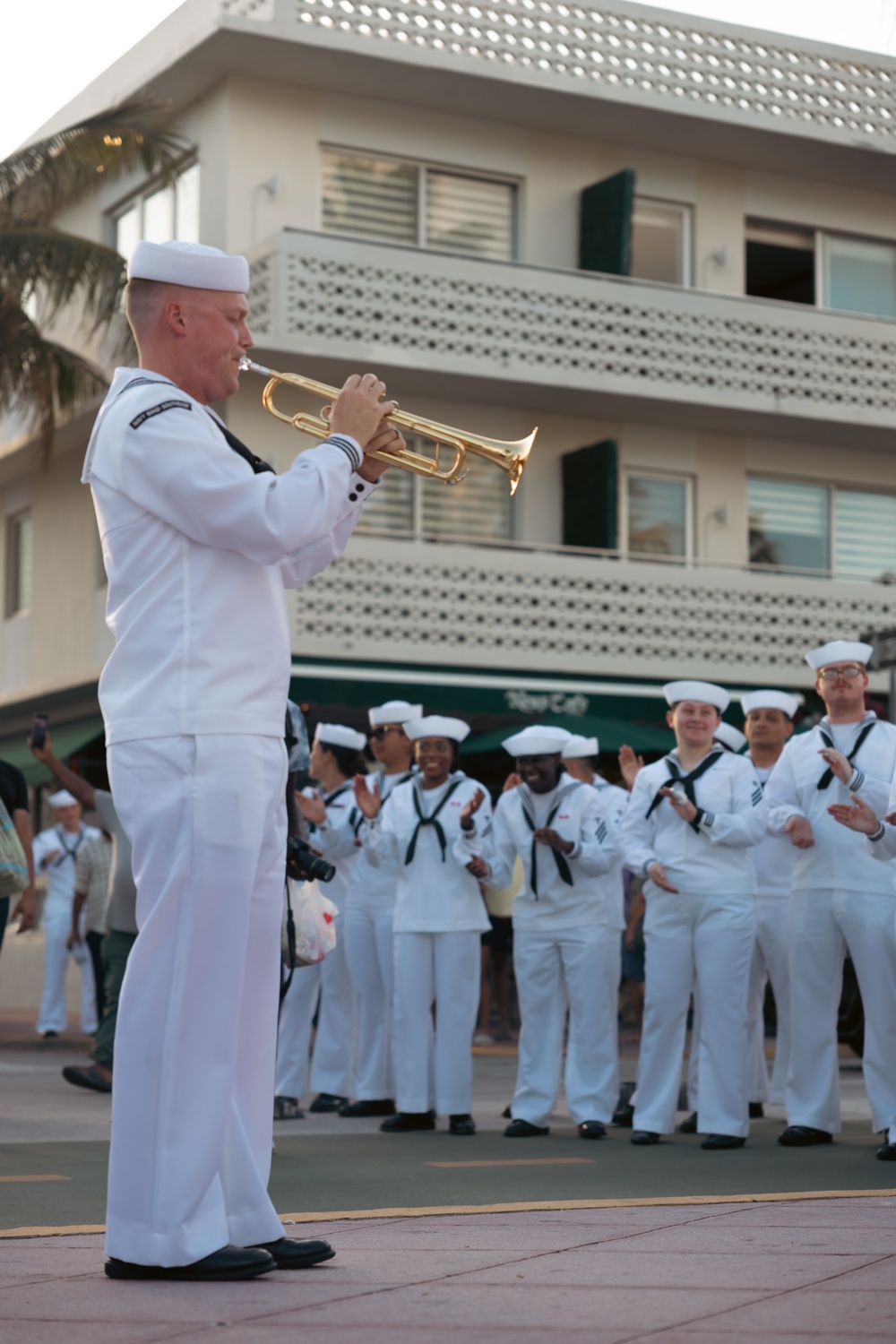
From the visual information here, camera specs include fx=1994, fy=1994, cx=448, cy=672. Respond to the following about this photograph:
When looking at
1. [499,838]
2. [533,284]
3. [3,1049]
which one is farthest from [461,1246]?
[533,284]

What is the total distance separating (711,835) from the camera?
995cm

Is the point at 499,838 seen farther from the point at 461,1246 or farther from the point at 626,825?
the point at 461,1246

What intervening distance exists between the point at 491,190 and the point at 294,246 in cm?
362

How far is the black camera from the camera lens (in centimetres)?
751

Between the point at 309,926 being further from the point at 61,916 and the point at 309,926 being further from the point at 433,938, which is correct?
the point at 61,916

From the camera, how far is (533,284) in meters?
22.8

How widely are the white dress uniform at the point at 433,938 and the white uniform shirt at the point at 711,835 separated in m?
1.28

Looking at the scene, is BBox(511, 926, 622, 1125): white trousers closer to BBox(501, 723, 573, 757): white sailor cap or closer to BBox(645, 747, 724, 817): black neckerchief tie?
BBox(645, 747, 724, 817): black neckerchief tie

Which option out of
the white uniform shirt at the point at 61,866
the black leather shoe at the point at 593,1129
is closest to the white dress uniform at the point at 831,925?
the black leather shoe at the point at 593,1129

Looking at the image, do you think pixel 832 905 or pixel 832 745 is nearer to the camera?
pixel 832 905

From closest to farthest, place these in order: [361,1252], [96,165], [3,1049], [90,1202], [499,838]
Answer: [361,1252], [90,1202], [499,838], [3,1049], [96,165]

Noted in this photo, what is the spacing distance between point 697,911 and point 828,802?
885 millimetres

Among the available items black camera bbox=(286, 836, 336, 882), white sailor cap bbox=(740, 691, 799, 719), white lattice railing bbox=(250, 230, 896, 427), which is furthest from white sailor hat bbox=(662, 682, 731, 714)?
white lattice railing bbox=(250, 230, 896, 427)

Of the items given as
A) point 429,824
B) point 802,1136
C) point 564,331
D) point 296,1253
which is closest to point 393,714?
point 429,824
